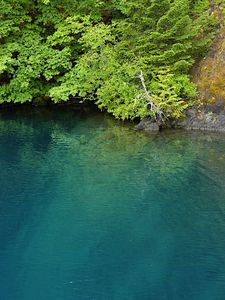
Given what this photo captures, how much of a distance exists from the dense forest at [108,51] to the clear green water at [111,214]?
1.71 meters

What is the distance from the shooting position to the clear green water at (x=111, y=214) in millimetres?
10125

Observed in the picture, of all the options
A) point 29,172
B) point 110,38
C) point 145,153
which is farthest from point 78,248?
point 110,38

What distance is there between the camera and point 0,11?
856 inches

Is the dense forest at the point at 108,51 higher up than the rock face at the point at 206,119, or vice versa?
the dense forest at the point at 108,51

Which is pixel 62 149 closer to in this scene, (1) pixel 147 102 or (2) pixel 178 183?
(1) pixel 147 102

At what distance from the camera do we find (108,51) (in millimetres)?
20594

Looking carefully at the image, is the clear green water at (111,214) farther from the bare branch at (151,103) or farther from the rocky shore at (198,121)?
the bare branch at (151,103)

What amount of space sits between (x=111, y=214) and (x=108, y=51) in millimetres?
9771

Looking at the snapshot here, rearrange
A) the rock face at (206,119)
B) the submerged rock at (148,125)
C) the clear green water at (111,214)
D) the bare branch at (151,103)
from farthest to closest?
the submerged rock at (148,125) < the rock face at (206,119) < the bare branch at (151,103) < the clear green water at (111,214)

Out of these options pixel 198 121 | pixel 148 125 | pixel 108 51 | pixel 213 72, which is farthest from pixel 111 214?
pixel 108 51

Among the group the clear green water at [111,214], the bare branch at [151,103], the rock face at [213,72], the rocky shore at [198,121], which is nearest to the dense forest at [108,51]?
the bare branch at [151,103]

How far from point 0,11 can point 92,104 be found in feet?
20.8

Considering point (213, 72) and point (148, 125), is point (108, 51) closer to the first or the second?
point (148, 125)

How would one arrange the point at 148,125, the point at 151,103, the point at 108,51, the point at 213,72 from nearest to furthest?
1. the point at 151,103
2. the point at 148,125
3. the point at 213,72
4. the point at 108,51
